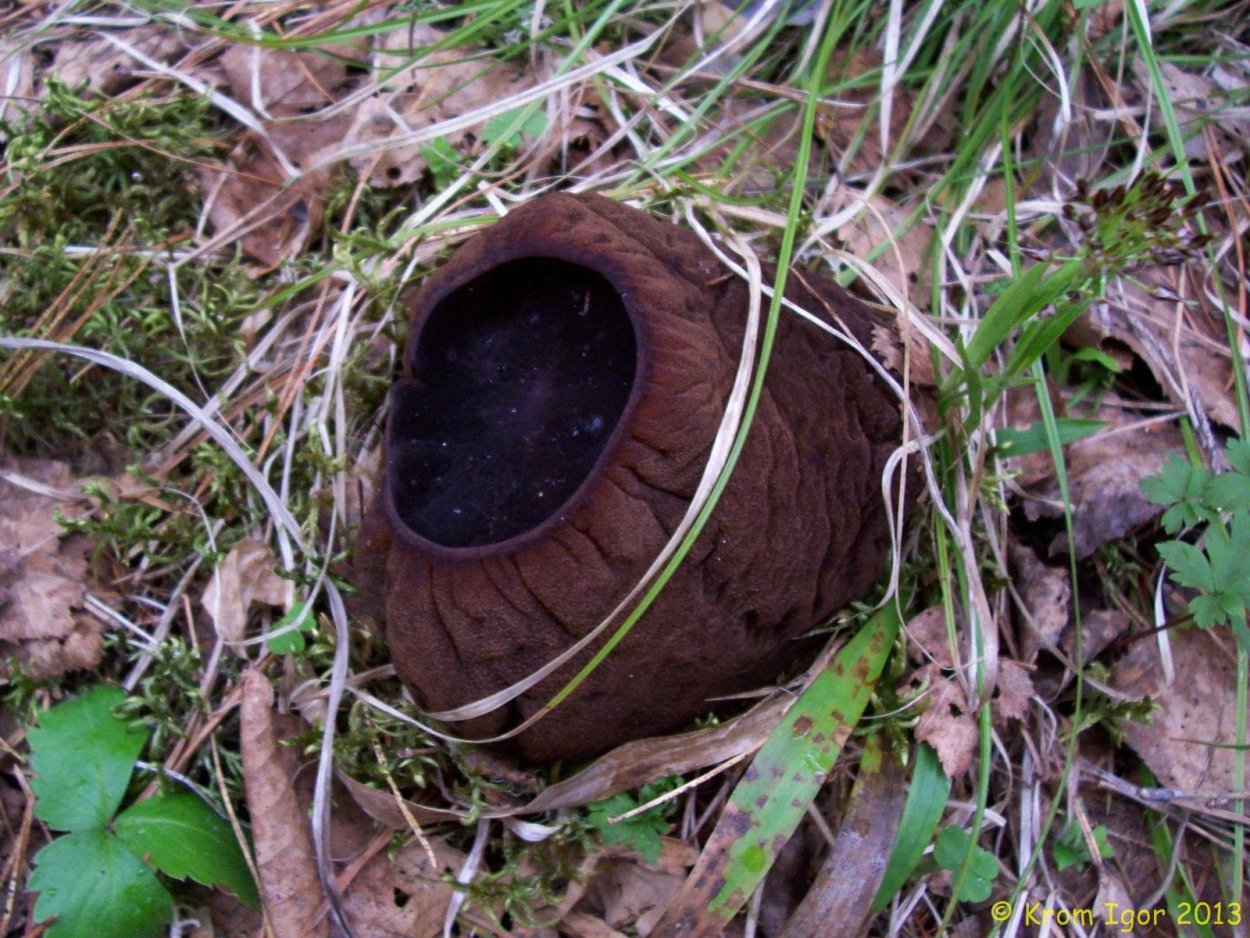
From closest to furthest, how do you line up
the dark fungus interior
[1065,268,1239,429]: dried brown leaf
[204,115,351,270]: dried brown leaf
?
the dark fungus interior
[1065,268,1239,429]: dried brown leaf
[204,115,351,270]: dried brown leaf

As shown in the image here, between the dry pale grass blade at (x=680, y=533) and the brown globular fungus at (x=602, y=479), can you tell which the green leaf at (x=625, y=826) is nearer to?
the brown globular fungus at (x=602, y=479)

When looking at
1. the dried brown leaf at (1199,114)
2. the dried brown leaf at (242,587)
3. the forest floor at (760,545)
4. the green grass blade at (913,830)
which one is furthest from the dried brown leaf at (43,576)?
the dried brown leaf at (1199,114)

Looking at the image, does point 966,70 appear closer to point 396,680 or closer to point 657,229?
point 657,229

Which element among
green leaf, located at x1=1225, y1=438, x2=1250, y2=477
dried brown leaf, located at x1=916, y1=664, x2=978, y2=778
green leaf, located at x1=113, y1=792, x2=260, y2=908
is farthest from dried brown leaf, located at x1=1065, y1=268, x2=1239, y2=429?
green leaf, located at x1=113, y1=792, x2=260, y2=908

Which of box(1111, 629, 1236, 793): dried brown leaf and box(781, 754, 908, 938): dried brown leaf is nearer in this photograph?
box(781, 754, 908, 938): dried brown leaf

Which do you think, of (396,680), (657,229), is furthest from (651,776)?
(657,229)

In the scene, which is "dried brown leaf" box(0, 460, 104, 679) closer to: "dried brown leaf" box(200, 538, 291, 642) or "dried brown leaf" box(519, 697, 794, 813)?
"dried brown leaf" box(200, 538, 291, 642)
